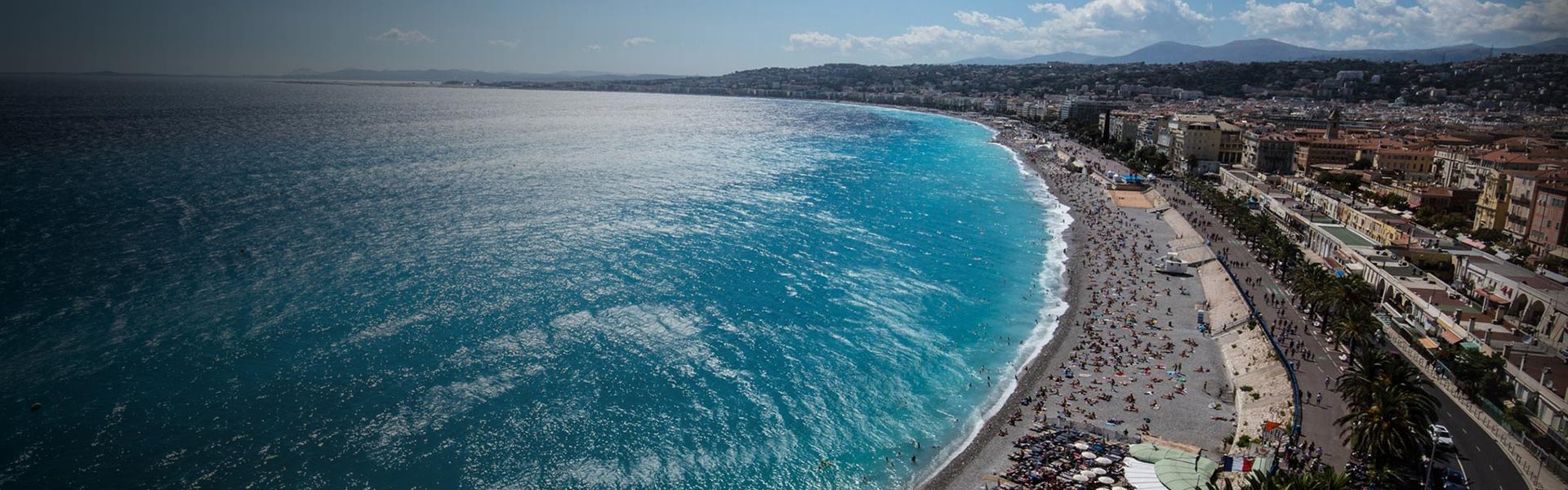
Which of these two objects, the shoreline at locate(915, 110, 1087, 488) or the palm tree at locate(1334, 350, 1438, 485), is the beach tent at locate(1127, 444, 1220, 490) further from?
the shoreline at locate(915, 110, 1087, 488)

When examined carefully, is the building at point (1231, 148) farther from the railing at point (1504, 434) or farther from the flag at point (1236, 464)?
the flag at point (1236, 464)

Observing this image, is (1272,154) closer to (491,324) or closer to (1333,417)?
(1333,417)

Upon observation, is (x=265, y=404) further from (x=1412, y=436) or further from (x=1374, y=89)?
(x=1374, y=89)

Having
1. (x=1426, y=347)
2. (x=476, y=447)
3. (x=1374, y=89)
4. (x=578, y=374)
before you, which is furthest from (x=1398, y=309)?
(x=1374, y=89)

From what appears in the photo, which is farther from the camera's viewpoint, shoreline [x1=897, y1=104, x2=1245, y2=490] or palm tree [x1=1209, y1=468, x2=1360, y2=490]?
shoreline [x1=897, y1=104, x2=1245, y2=490]

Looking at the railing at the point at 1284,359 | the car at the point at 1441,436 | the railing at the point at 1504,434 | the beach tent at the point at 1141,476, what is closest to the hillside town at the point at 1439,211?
the railing at the point at 1504,434

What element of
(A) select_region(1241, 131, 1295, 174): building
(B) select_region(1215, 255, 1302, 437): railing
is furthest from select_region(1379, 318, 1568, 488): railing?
(A) select_region(1241, 131, 1295, 174): building
